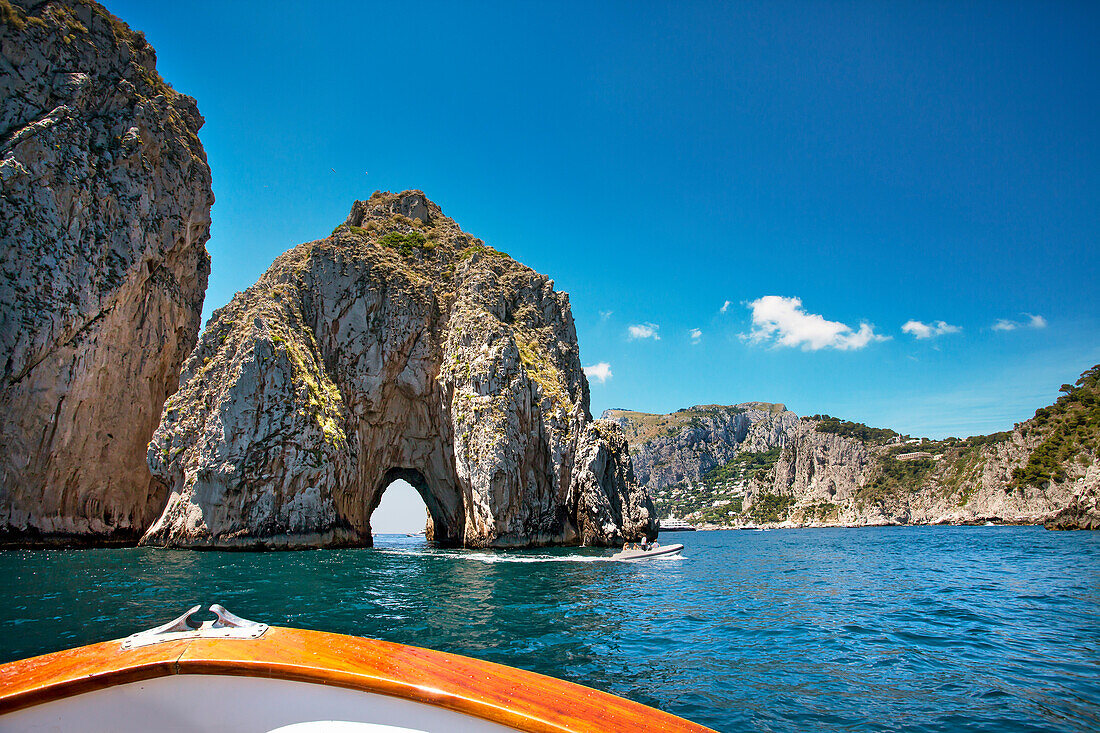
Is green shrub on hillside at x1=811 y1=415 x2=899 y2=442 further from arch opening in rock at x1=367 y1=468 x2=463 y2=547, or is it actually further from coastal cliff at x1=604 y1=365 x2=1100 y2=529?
arch opening in rock at x1=367 y1=468 x2=463 y2=547

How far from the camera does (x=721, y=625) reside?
40.9 feet

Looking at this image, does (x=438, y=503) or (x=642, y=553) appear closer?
(x=642, y=553)

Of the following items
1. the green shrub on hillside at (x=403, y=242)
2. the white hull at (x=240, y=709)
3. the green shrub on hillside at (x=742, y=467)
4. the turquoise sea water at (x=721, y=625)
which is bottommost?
the turquoise sea water at (x=721, y=625)

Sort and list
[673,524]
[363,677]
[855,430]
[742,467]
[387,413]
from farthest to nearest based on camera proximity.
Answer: [742,467]
[673,524]
[855,430]
[387,413]
[363,677]

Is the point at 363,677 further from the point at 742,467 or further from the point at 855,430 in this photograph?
the point at 742,467

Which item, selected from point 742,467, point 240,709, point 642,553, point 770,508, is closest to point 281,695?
point 240,709

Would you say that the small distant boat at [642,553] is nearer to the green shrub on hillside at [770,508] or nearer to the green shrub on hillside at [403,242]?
the green shrub on hillside at [403,242]

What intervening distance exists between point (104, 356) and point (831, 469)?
142 meters

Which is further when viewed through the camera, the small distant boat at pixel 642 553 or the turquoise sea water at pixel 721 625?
the small distant boat at pixel 642 553

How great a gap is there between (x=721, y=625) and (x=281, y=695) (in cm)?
1204

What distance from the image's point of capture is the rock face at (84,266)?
34.6 metres

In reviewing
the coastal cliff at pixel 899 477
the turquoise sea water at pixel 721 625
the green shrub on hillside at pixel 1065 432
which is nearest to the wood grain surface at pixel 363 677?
the turquoise sea water at pixel 721 625

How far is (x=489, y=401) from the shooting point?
4469cm

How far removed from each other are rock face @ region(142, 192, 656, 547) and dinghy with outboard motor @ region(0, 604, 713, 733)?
39668 millimetres
